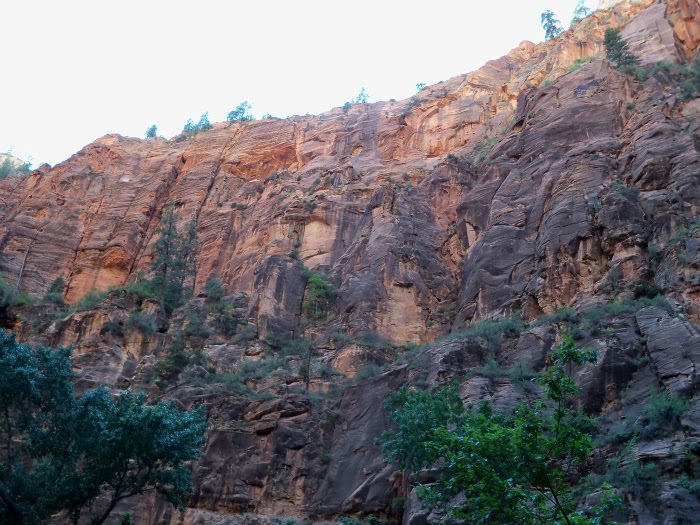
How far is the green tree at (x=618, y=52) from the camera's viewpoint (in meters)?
40.4

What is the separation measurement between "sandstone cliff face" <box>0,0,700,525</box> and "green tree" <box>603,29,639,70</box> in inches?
34.9

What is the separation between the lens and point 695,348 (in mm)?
21844

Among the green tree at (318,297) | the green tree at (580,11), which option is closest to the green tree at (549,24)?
the green tree at (580,11)

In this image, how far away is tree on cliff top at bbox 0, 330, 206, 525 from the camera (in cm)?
Answer: 2200

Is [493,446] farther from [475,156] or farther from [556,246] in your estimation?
[475,156]

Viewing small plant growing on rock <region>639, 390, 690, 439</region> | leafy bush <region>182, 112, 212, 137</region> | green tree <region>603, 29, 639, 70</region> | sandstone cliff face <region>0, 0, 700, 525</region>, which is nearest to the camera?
small plant growing on rock <region>639, 390, 690, 439</region>

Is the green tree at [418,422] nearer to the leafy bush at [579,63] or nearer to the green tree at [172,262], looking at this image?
the green tree at [172,262]

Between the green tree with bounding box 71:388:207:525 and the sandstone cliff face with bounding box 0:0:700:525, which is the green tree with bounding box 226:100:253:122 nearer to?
the sandstone cliff face with bounding box 0:0:700:525

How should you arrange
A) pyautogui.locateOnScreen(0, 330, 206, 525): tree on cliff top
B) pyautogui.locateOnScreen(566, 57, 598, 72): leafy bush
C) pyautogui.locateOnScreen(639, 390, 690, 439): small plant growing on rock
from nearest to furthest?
pyautogui.locateOnScreen(639, 390, 690, 439): small plant growing on rock → pyautogui.locateOnScreen(0, 330, 206, 525): tree on cliff top → pyautogui.locateOnScreen(566, 57, 598, 72): leafy bush

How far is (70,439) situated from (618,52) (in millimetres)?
34188

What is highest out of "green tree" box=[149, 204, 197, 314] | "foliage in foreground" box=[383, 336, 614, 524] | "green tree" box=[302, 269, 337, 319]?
"green tree" box=[149, 204, 197, 314]

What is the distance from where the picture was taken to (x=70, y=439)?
23.0 m

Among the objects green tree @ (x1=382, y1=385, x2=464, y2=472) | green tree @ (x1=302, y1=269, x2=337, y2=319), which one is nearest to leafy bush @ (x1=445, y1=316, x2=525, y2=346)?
green tree @ (x1=382, y1=385, x2=464, y2=472)

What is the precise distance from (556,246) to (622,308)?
19.8 ft
